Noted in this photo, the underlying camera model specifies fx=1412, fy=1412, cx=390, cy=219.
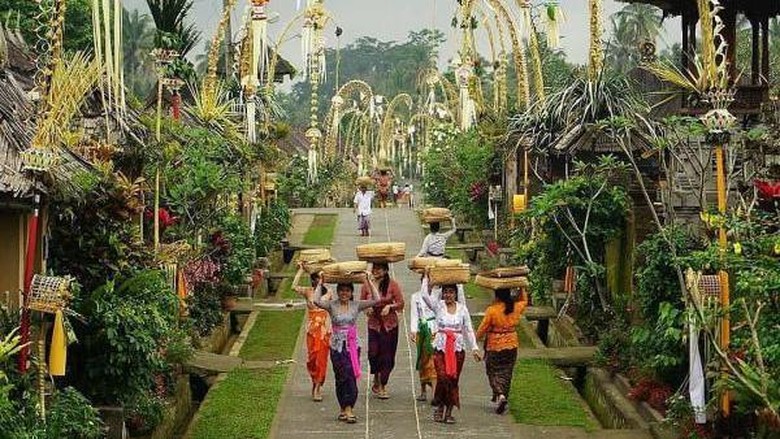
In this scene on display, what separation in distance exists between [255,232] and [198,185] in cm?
834

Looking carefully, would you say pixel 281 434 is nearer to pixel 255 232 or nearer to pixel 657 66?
pixel 657 66

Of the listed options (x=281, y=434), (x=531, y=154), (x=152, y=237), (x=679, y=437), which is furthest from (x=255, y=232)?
(x=679, y=437)

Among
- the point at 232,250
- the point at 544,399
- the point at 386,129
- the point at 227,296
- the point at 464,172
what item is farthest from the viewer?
the point at 386,129

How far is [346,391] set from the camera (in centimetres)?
1366

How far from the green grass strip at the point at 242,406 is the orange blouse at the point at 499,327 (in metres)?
2.31

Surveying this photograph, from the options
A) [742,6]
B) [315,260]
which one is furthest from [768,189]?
[742,6]

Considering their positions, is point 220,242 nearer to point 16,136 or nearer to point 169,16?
point 169,16

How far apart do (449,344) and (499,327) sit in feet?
2.47

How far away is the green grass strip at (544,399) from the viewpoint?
14188mm

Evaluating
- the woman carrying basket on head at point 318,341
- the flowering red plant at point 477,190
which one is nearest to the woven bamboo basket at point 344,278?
the woman carrying basket on head at point 318,341

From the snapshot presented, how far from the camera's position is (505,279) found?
14141 millimetres


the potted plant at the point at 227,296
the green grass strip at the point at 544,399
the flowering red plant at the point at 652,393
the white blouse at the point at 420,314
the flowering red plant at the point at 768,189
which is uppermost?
A: the flowering red plant at the point at 768,189

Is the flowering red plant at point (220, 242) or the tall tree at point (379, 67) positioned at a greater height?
the tall tree at point (379, 67)

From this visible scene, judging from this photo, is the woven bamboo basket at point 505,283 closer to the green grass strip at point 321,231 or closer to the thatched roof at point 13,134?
the thatched roof at point 13,134
